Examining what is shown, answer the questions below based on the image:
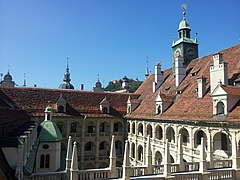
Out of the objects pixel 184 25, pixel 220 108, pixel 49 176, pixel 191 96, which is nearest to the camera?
pixel 49 176

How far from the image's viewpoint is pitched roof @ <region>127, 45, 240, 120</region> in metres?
22.4

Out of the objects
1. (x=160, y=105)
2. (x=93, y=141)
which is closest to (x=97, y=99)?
(x=93, y=141)

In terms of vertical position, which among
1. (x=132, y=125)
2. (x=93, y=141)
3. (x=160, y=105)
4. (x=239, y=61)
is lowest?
(x=93, y=141)

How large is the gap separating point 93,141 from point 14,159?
2734cm

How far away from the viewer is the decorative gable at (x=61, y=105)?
35.6 meters

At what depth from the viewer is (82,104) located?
3881 cm

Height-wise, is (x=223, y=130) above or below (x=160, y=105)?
below

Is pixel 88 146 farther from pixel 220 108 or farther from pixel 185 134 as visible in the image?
pixel 220 108

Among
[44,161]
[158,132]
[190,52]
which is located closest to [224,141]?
[158,132]

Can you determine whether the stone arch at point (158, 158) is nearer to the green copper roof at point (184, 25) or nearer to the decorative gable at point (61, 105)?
the decorative gable at point (61, 105)

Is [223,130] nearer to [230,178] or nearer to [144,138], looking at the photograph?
[230,178]

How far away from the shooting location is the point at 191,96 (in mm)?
26188

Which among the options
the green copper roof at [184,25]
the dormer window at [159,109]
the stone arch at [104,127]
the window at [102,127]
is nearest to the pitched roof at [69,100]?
the stone arch at [104,127]

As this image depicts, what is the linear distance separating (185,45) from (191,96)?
46.4 feet
